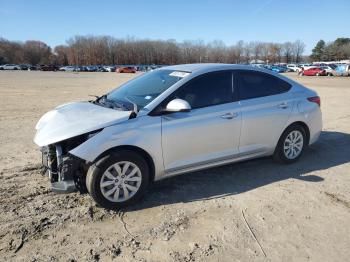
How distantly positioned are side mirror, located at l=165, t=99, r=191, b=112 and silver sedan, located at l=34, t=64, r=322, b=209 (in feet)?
0.04

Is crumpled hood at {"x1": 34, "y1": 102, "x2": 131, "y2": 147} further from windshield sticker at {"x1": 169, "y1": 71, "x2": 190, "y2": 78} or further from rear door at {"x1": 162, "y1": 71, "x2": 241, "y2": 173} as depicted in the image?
windshield sticker at {"x1": 169, "y1": 71, "x2": 190, "y2": 78}

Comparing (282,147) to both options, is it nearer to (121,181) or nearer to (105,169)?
(121,181)

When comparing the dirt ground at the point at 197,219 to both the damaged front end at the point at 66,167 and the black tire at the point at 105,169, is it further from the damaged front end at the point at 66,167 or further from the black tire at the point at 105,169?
the damaged front end at the point at 66,167

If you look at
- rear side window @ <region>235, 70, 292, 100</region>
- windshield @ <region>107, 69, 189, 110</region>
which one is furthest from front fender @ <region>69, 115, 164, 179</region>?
rear side window @ <region>235, 70, 292, 100</region>

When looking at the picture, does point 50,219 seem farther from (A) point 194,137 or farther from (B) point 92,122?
(A) point 194,137

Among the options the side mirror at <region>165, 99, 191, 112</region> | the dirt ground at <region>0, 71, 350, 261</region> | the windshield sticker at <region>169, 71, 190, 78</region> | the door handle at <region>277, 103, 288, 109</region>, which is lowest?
the dirt ground at <region>0, 71, 350, 261</region>

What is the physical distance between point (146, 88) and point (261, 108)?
1807 millimetres

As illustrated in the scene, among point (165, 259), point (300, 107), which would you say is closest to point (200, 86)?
point (300, 107)

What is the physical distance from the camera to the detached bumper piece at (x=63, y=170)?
14.4ft

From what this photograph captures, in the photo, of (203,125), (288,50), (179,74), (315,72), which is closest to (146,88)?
(179,74)

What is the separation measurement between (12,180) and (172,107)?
274 centimetres

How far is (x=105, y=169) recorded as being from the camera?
14.4 ft

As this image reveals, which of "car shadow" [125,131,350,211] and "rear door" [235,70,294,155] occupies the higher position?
"rear door" [235,70,294,155]

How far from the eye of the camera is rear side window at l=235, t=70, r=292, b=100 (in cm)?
562
